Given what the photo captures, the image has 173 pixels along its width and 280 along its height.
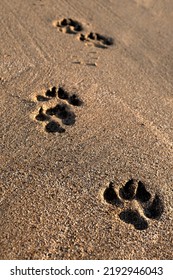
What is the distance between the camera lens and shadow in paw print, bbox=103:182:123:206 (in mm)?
2350

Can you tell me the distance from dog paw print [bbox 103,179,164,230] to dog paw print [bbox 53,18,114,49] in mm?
1756

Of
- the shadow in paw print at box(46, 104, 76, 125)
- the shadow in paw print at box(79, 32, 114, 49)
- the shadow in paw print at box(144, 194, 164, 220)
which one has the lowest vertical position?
the shadow in paw print at box(144, 194, 164, 220)

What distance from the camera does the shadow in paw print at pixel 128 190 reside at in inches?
93.7

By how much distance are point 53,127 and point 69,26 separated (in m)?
1.54

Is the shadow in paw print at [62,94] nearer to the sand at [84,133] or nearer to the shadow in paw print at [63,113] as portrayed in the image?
the sand at [84,133]

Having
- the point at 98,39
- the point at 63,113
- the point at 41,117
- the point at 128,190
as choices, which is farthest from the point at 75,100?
the point at 98,39

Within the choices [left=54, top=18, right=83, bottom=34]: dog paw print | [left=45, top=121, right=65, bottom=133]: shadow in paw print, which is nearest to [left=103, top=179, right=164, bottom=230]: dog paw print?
[left=45, top=121, right=65, bottom=133]: shadow in paw print

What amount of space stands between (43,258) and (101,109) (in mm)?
1340

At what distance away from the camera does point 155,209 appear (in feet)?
7.64

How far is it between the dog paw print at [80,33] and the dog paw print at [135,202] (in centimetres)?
176

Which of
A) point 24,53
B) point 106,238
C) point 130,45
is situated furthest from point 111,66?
point 106,238

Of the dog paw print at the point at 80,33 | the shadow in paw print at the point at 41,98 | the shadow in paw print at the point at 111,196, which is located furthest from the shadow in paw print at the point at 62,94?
the shadow in paw print at the point at 111,196

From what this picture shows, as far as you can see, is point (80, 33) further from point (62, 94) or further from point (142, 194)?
point (142, 194)

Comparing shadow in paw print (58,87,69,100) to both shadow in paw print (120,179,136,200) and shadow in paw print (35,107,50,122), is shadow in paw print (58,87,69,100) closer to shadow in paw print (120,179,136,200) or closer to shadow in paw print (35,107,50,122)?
shadow in paw print (35,107,50,122)
